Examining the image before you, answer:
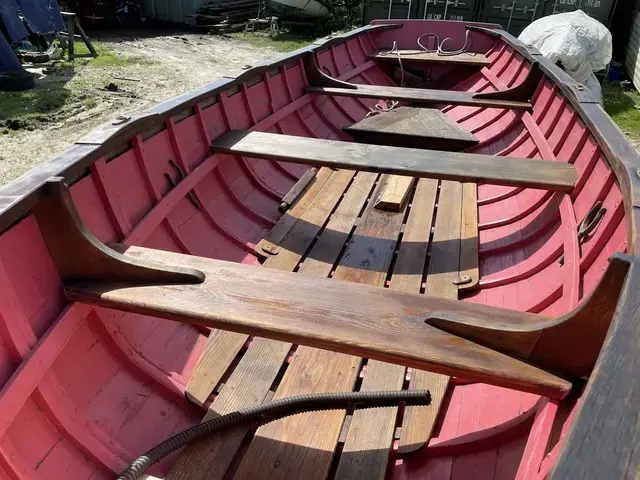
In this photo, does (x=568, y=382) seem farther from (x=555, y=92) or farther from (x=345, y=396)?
(x=555, y=92)

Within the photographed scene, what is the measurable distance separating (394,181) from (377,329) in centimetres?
271

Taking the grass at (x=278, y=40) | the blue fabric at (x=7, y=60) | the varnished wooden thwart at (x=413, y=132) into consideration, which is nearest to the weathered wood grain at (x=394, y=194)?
the varnished wooden thwart at (x=413, y=132)

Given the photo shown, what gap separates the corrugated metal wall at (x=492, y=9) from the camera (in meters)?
12.0

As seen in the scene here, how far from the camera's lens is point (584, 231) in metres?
2.49

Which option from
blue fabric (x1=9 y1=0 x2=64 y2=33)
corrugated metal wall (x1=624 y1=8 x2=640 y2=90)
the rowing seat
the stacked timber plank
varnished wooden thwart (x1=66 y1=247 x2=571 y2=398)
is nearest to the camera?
varnished wooden thwart (x1=66 y1=247 x2=571 y2=398)

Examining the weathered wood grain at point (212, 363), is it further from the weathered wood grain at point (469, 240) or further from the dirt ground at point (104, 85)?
the dirt ground at point (104, 85)

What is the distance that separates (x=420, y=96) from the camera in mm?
5059

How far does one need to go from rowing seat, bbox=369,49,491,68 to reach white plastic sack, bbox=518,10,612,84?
1989mm

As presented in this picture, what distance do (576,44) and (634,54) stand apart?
12.1 feet

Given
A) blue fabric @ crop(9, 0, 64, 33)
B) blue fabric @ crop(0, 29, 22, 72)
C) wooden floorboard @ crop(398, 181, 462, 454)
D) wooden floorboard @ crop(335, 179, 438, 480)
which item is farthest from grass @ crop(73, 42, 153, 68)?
wooden floorboard @ crop(335, 179, 438, 480)

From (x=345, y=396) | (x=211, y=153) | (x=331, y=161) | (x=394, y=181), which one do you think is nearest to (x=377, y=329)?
(x=345, y=396)

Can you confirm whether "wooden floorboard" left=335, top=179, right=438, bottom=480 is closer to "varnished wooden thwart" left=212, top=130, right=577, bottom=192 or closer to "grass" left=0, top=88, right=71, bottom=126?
"varnished wooden thwart" left=212, top=130, right=577, bottom=192

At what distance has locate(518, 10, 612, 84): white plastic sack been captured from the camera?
28.6ft

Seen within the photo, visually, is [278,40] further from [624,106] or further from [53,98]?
[624,106]
